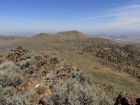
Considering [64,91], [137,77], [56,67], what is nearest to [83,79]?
[56,67]

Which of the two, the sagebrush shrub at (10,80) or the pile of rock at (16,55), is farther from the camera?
the pile of rock at (16,55)

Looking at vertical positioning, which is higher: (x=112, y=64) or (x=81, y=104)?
(x=81, y=104)

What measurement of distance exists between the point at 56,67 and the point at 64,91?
5968 mm

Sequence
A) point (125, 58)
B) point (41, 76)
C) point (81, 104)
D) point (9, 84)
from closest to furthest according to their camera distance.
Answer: point (81, 104) → point (9, 84) → point (41, 76) → point (125, 58)

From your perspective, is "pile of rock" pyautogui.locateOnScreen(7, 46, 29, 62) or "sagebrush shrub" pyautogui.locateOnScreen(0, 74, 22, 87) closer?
"sagebrush shrub" pyautogui.locateOnScreen(0, 74, 22, 87)

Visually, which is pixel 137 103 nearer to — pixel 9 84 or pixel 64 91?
pixel 64 91

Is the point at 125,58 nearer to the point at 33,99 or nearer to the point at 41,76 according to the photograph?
the point at 41,76

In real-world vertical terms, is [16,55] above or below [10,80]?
below

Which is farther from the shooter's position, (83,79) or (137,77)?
(137,77)

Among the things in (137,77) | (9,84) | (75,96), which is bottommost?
(137,77)

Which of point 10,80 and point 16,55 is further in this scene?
point 16,55

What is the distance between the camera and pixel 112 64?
34.6 meters

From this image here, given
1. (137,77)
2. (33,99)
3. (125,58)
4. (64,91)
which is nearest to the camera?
(64,91)

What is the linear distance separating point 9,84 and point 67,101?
5.40 metres
